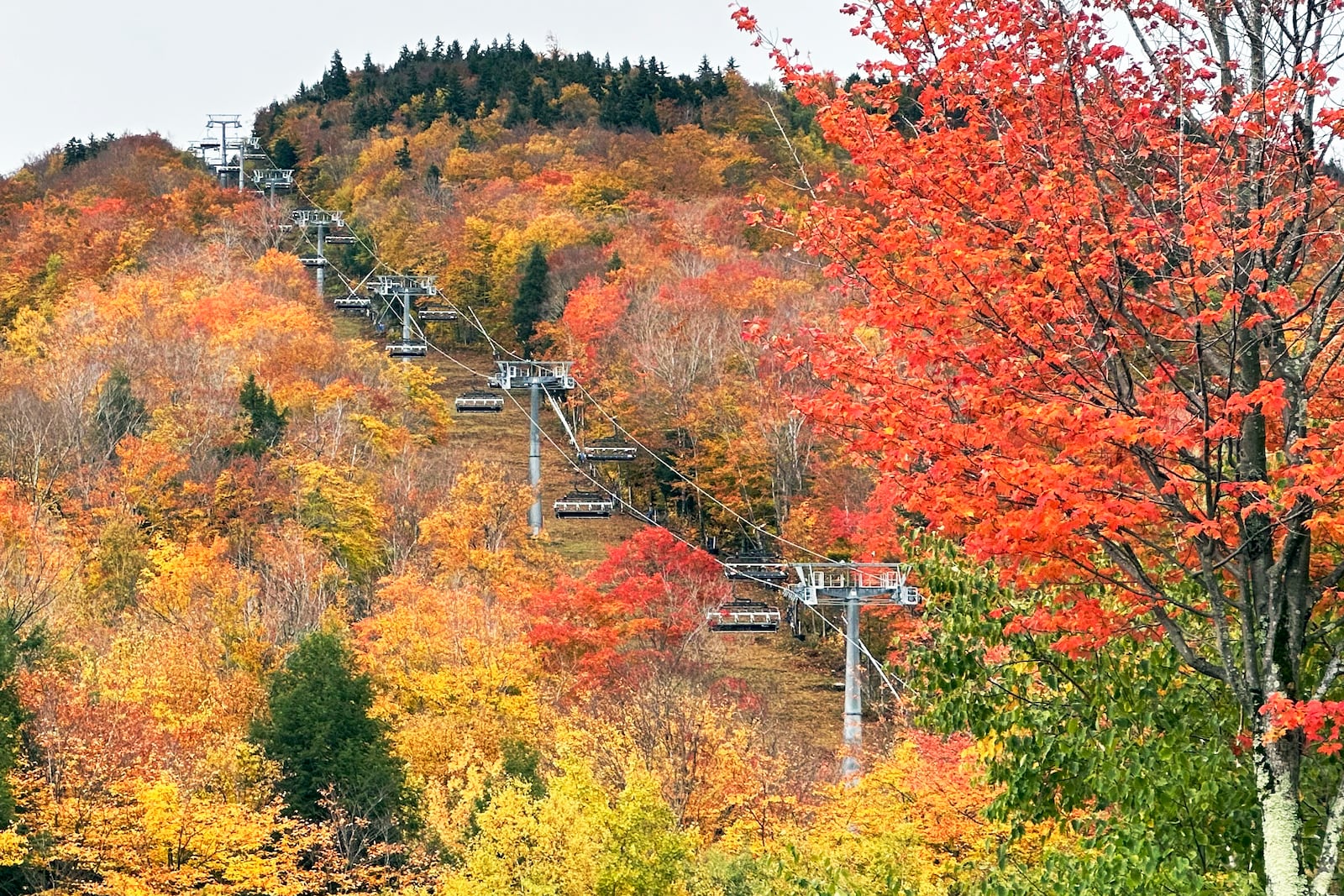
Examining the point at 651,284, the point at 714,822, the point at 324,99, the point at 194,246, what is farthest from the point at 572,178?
the point at 714,822

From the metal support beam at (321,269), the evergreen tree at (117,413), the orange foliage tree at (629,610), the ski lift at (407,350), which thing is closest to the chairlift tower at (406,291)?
the metal support beam at (321,269)

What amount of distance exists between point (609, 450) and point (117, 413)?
1516 cm

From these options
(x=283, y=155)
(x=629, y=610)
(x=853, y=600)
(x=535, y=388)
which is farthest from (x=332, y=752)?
(x=283, y=155)

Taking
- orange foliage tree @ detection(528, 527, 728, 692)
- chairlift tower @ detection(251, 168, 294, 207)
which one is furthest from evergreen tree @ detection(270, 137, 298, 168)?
orange foliage tree @ detection(528, 527, 728, 692)

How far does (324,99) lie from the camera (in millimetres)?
126625

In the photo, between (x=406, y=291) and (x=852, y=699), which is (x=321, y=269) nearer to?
(x=406, y=291)

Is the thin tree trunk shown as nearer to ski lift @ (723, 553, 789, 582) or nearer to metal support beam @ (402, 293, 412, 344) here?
ski lift @ (723, 553, 789, 582)

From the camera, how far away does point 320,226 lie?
83.1 m

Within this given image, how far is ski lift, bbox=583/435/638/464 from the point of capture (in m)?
48.2

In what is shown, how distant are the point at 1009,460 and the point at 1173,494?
0.81 metres

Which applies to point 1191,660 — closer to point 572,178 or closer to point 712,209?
point 712,209

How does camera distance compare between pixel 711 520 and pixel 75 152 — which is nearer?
pixel 711 520

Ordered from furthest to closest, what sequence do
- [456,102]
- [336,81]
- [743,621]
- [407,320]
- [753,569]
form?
[336,81] → [456,102] → [407,320] → [753,569] → [743,621]

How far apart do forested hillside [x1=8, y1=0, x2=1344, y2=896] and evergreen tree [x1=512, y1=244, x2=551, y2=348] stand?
0.23 metres
